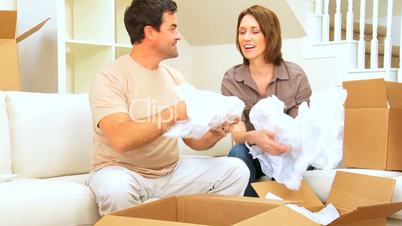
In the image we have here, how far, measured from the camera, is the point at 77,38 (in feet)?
9.56

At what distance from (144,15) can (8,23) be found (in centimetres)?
71

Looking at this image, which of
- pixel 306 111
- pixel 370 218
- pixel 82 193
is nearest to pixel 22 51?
pixel 82 193

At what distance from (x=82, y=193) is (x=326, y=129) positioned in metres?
0.82

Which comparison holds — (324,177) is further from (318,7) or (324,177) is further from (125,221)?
(318,7)

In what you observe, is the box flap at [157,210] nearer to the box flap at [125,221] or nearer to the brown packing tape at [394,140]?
the box flap at [125,221]

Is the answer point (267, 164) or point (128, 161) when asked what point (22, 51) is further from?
point (267, 164)

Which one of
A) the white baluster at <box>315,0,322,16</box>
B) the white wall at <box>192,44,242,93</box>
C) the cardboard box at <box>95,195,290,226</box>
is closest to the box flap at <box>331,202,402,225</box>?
the cardboard box at <box>95,195,290,226</box>

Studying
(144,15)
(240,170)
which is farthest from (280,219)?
(144,15)

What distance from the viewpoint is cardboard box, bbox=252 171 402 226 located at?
4.38 ft

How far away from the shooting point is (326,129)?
1.75 meters

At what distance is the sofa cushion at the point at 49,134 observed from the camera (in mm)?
1894

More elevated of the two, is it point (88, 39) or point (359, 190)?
point (88, 39)

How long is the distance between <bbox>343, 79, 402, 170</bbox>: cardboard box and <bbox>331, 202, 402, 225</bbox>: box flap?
0.63m

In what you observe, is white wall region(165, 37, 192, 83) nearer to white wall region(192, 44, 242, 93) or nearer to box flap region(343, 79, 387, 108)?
white wall region(192, 44, 242, 93)
